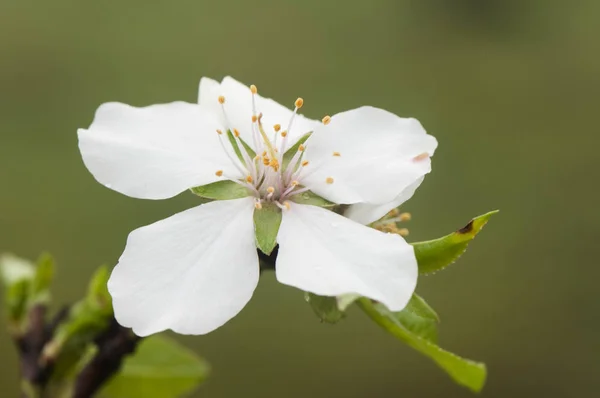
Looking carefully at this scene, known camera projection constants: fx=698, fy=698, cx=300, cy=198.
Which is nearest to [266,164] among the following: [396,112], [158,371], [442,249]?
[442,249]

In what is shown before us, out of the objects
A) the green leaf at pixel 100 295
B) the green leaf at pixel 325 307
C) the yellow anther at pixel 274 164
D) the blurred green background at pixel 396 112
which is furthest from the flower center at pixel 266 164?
the blurred green background at pixel 396 112

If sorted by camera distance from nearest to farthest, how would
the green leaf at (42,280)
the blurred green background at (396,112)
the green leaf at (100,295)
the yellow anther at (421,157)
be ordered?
the yellow anther at (421,157), the green leaf at (100,295), the green leaf at (42,280), the blurred green background at (396,112)

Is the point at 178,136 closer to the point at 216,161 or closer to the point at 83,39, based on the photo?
the point at 216,161

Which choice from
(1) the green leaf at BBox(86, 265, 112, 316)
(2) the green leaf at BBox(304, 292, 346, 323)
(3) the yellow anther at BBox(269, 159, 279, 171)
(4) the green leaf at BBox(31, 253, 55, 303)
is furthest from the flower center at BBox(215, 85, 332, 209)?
(4) the green leaf at BBox(31, 253, 55, 303)

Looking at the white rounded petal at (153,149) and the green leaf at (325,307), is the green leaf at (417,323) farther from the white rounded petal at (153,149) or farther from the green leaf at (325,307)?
the white rounded petal at (153,149)

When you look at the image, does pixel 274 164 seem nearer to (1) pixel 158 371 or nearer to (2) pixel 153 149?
(2) pixel 153 149
